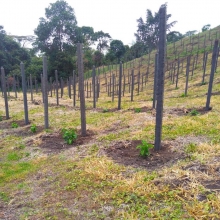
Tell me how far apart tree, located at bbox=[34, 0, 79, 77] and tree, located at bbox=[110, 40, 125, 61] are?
17.3 m

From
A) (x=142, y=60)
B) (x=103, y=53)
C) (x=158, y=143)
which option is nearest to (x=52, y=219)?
(x=158, y=143)

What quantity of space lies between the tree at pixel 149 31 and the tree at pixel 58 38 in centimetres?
1813

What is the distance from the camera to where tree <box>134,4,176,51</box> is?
5197 centimetres

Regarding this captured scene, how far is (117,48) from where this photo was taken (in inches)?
2299

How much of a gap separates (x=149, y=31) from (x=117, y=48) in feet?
29.7

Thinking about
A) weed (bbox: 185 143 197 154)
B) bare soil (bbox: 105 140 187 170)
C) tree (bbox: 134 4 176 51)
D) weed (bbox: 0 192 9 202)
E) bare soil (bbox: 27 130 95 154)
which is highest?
tree (bbox: 134 4 176 51)

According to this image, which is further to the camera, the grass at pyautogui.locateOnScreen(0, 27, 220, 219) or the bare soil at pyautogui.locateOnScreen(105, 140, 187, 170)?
the bare soil at pyautogui.locateOnScreen(105, 140, 187, 170)

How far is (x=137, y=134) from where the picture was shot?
719 centimetres

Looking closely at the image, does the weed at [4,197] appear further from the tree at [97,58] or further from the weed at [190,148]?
the tree at [97,58]

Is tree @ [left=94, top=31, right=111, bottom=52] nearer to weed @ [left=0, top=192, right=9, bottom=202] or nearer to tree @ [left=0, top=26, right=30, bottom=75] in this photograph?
tree @ [left=0, top=26, right=30, bottom=75]

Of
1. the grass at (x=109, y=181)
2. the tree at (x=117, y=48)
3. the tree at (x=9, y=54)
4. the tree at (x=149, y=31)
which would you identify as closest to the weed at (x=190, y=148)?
the grass at (x=109, y=181)

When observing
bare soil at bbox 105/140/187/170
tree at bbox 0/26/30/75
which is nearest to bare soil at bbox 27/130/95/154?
bare soil at bbox 105/140/187/170

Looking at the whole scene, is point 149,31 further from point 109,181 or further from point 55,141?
point 109,181

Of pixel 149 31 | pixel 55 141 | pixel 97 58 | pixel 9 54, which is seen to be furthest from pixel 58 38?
pixel 55 141
